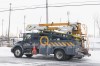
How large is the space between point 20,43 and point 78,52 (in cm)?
494

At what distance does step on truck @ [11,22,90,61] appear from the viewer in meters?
20.9

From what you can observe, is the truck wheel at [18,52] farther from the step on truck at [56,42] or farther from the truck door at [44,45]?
the truck door at [44,45]

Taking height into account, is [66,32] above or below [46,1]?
below

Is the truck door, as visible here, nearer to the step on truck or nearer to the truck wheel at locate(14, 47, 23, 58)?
the step on truck

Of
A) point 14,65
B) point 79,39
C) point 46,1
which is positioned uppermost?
point 46,1

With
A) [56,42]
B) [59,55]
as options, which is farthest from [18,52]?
[59,55]

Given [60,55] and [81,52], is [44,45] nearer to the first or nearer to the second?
[60,55]

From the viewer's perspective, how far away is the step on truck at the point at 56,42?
20.9 m

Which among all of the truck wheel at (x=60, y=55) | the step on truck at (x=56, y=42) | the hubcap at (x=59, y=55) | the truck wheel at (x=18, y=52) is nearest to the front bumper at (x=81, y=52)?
the step on truck at (x=56, y=42)

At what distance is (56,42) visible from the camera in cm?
2141

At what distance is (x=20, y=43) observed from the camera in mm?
23094

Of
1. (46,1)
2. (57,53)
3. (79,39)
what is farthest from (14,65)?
(46,1)

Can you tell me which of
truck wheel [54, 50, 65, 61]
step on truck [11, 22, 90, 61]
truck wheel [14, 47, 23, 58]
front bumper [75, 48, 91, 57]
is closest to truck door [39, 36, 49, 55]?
step on truck [11, 22, 90, 61]

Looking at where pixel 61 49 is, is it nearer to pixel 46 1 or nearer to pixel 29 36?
pixel 29 36
